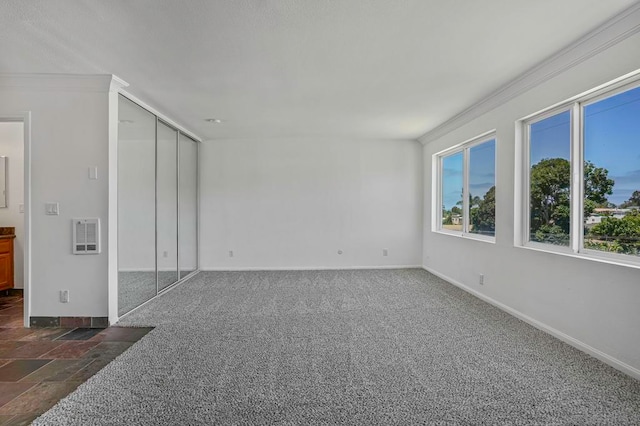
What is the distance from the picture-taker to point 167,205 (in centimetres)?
469

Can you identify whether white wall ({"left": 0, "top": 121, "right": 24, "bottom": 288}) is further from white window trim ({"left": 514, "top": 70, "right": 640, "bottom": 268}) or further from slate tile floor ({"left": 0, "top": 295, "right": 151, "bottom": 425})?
white window trim ({"left": 514, "top": 70, "right": 640, "bottom": 268})

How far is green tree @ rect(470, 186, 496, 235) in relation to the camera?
430cm

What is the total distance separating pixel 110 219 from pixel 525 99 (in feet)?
14.9

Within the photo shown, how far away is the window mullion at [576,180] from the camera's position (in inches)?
116

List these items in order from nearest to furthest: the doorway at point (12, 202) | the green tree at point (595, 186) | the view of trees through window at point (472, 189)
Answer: the green tree at point (595, 186) → the view of trees through window at point (472, 189) → the doorway at point (12, 202)

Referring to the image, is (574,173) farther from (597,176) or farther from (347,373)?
(347,373)

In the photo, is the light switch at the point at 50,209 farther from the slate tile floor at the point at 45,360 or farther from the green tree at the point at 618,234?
the green tree at the point at 618,234

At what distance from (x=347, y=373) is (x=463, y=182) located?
3838mm

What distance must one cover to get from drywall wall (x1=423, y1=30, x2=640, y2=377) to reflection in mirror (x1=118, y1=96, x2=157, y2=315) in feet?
14.2

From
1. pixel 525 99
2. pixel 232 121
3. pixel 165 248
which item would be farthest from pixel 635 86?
pixel 165 248

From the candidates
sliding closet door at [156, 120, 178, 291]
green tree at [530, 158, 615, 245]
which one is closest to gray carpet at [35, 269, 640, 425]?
sliding closet door at [156, 120, 178, 291]

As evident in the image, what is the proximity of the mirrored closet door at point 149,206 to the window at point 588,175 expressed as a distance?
14.8 ft

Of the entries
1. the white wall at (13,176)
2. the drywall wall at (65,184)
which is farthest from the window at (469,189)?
the white wall at (13,176)

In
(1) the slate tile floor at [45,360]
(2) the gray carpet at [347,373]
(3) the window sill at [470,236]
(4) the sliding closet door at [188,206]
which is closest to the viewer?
(2) the gray carpet at [347,373]
